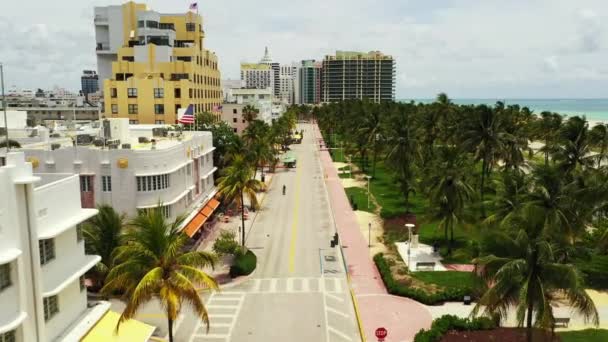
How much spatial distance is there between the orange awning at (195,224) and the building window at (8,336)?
22767 millimetres

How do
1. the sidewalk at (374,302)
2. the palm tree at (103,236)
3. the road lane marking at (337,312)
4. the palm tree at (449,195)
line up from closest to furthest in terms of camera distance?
the palm tree at (103,236), the sidewalk at (374,302), the road lane marking at (337,312), the palm tree at (449,195)

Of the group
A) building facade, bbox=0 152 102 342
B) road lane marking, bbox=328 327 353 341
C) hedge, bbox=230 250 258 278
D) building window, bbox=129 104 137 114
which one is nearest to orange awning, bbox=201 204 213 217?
hedge, bbox=230 250 258 278

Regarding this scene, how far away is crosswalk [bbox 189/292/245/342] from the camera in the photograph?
29.1 m

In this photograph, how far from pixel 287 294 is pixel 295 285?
181 centimetres

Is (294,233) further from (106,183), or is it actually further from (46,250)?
(46,250)

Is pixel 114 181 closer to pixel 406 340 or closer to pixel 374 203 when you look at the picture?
pixel 406 340

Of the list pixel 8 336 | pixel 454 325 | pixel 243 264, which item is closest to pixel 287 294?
pixel 243 264

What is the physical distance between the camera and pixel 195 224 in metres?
43.4

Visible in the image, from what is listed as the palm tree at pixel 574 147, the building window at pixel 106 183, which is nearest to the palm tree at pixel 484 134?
the palm tree at pixel 574 147

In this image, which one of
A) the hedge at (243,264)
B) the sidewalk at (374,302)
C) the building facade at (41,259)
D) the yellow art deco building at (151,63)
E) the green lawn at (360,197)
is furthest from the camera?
the yellow art deco building at (151,63)

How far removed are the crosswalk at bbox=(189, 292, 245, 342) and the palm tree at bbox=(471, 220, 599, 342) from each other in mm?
14977

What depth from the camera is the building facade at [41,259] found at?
1728 centimetres

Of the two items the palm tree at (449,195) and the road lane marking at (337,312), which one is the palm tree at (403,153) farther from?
the road lane marking at (337,312)

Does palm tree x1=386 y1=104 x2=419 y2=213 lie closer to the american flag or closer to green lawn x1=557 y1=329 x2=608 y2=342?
the american flag
